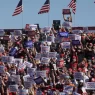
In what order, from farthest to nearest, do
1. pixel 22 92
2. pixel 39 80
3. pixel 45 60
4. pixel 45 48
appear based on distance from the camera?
pixel 45 48 < pixel 45 60 < pixel 39 80 < pixel 22 92

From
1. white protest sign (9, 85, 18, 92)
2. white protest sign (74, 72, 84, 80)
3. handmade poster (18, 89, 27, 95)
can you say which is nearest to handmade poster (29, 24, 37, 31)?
white protest sign (9, 85, 18, 92)

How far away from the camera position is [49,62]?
27391 mm

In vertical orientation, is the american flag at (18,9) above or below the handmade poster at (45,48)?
above

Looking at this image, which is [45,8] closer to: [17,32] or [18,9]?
[18,9]

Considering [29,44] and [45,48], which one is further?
[29,44]

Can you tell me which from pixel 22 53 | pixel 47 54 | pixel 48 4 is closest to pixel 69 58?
pixel 47 54

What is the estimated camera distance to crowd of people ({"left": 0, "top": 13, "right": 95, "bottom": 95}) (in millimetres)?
24788

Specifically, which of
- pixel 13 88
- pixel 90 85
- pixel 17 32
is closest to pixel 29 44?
pixel 17 32

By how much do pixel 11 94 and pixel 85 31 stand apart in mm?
7862

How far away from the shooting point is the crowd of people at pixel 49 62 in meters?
24.8

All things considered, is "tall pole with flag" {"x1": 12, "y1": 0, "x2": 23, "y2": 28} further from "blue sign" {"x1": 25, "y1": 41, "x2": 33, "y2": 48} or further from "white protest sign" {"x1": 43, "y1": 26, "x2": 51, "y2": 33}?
"blue sign" {"x1": 25, "y1": 41, "x2": 33, "y2": 48}

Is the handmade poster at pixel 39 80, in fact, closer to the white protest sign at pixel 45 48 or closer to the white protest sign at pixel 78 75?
the white protest sign at pixel 78 75

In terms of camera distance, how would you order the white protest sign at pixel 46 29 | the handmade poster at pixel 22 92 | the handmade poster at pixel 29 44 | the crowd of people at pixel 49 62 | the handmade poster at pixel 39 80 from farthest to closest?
the white protest sign at pixel 46 29 < the handmade poster at pixel 29 44 < the handmade poster at pixel 39 80 < the handmade poster at pixel 22 92 < the crowd of people at pixel 49 62

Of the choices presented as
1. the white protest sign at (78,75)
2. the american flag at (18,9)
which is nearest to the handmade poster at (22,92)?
the white protest sign at (78,75)
